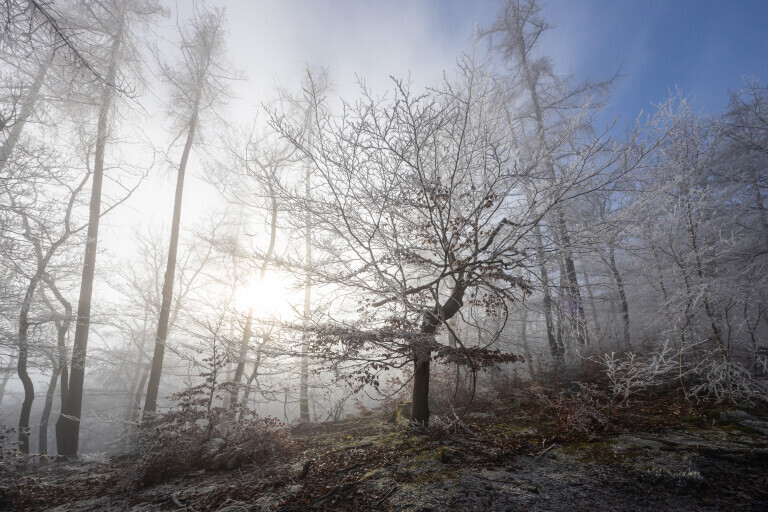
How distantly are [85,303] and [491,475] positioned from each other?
1064cm

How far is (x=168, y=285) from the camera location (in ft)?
26.9

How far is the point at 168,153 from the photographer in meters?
9.66

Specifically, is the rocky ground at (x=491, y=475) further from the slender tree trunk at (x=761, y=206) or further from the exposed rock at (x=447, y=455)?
the slender tree trunk at (x=761, y=206)

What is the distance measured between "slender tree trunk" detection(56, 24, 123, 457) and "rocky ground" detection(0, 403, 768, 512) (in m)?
3.62

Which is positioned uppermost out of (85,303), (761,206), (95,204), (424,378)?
(95,204)

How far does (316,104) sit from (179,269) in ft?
43.2

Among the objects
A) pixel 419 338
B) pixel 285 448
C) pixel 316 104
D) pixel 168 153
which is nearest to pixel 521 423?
pixel 419 338

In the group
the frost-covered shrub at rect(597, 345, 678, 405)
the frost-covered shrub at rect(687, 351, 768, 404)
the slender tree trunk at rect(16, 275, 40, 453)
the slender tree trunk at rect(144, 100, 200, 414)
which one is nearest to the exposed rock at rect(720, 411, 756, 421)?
the frost-covered shrub at rect(687, 351, 768, 404)

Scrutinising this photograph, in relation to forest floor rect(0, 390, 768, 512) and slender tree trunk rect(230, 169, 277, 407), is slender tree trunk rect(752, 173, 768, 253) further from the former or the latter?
slender tree trunk rect(230, 169, 277, 407)

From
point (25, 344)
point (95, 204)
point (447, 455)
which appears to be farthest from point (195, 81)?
point (447, 455)

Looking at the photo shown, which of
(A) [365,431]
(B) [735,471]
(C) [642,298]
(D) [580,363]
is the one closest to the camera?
(B) [735,471]

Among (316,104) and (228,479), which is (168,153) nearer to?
(316,104)

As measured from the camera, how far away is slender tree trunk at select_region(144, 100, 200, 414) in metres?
7.84

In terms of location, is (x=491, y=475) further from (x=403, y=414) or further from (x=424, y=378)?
(x=403, y=414)
